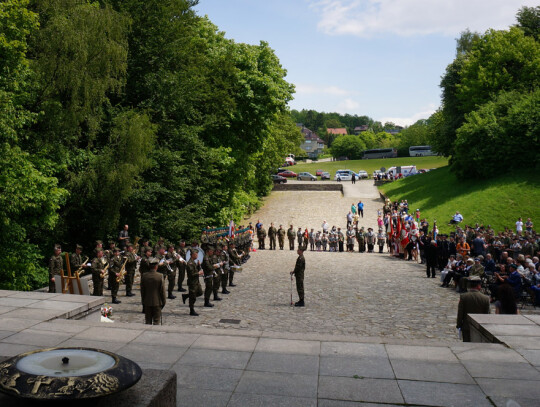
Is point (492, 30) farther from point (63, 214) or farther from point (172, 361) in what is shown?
point (172, 361)

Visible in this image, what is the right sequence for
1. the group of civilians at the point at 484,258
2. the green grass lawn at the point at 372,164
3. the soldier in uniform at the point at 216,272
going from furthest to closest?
1. the green grass lawn at the point at 372,164
2. the soldier in uniform at the point at 216,272
3. the group of civilians at the point at 484,258

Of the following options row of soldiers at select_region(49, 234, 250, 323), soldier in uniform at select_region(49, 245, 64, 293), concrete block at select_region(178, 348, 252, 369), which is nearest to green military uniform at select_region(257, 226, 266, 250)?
row of soldiers at select_region(49, 234, 250, 323)

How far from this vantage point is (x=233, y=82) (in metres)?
33.4

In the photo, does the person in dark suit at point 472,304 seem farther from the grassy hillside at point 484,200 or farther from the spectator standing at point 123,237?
the grassy hillside at point 484,200

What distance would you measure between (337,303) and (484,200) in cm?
2775

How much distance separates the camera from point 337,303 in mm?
15586

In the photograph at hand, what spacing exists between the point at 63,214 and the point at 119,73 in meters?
6.96

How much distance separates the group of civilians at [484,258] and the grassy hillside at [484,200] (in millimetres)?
5431

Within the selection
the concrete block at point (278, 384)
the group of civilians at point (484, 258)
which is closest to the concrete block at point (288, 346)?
the concrete block at point (278, 384)

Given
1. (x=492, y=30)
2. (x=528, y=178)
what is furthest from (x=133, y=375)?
(x=492, y=30)

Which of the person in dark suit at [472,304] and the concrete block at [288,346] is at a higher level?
the person in dark suit at [472,304]

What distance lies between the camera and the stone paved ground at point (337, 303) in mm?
12680

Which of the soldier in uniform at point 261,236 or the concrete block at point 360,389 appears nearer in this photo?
the concrete block at point 360,389

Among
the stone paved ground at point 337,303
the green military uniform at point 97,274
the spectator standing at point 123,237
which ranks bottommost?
the stone paved ground at point 337,303
